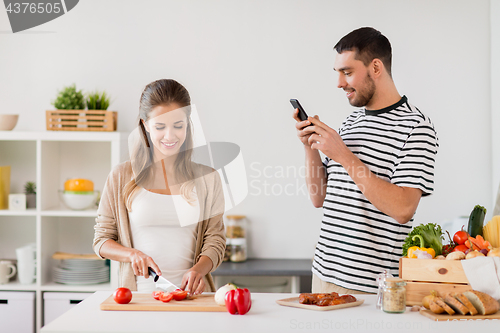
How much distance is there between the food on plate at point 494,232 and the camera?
1.37m

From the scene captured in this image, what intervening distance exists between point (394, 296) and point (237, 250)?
159 centimetres

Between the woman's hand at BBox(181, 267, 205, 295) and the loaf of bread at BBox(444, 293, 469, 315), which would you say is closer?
the loaf of bread at BBox(444, 293, 469, 315)

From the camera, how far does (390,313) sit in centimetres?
127

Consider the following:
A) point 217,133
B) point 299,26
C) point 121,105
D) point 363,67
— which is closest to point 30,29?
point 121,105

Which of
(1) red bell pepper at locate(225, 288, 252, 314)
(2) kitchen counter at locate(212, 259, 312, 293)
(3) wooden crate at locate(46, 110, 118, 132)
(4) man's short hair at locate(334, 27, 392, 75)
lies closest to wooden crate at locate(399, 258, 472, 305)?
(1) red bell pepper at locate(225, 288, 252, 314)

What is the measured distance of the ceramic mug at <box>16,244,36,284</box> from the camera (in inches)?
105

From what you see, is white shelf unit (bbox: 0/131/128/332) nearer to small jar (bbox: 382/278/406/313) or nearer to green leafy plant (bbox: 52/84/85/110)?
green leafy plant (bbox: 52/84/85/110)

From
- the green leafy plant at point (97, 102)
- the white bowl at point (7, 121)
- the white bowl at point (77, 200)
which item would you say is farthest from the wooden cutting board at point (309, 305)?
the white bowl at point (7, 121)

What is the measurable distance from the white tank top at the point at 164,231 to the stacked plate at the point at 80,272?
114cm

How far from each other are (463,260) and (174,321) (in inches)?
30.1

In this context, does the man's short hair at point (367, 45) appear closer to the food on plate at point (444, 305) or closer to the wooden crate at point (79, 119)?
the food on plate at point (444, 305)

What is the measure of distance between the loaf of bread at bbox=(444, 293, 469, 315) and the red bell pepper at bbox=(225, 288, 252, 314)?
516 mm

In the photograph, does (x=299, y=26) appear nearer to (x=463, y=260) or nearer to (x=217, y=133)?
(x=217, y=133)

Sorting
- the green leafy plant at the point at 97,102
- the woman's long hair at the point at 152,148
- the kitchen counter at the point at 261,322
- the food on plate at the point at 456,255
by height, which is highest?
the green leafy plant at the point at 97,102
